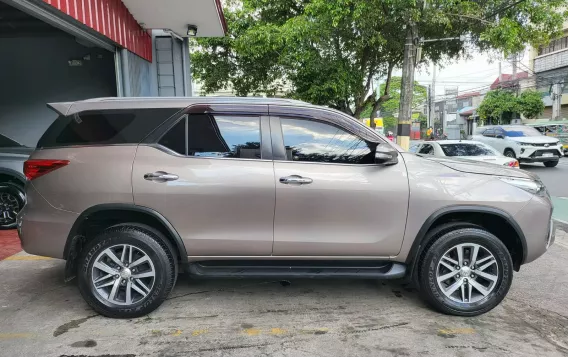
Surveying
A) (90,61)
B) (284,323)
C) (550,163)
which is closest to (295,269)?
(284,323)

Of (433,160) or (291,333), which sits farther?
(433,160)

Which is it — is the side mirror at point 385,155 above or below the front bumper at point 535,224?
above

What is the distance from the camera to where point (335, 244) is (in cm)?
342

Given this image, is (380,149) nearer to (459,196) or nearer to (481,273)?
(459,196)

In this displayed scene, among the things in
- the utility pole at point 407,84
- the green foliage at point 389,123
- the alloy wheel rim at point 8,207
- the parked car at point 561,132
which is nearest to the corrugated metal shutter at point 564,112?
the parked car at point 561,132

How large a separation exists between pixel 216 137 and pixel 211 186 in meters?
0.45

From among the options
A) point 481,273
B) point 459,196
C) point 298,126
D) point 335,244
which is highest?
point 298,126

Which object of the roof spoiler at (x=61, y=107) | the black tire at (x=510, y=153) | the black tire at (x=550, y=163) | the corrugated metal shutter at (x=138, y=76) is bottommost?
the black tire at (x=550, y=163)

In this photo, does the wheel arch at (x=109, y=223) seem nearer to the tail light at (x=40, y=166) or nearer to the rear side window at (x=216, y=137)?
the tail light at (x=40, y=166)

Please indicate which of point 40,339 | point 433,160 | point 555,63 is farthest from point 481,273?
point 555,63

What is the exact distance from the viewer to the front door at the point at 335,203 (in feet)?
11.0

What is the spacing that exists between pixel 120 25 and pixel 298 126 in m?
5.44

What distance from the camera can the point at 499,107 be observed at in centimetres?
3253

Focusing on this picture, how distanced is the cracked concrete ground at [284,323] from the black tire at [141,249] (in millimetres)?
118
